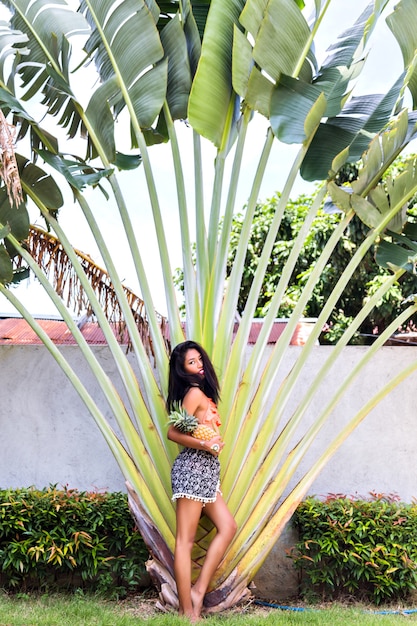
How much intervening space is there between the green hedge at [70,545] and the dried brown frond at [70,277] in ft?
4.84

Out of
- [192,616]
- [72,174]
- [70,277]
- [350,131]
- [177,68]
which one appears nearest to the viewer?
[192,616]

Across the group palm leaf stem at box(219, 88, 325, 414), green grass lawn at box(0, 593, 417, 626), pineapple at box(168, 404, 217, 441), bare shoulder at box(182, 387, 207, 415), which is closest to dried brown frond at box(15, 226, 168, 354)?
palm leaf stem at box(219, 88, 325, 414)

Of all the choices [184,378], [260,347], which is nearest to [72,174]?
[184,378]

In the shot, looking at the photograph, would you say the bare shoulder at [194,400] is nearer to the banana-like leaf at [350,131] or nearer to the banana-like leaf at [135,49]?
the banana-like leaf at [350,131]

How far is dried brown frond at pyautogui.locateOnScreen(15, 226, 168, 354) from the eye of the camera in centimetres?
515

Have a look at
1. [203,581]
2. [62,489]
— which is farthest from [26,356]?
[203,581]

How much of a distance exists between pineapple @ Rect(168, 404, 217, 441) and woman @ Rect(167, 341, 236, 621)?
1.3 inches

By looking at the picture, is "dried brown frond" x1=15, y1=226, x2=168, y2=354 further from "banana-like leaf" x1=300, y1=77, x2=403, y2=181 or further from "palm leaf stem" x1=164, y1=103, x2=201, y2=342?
"banana-like leaf" x1=300, y1=77, x2=403, y2=181

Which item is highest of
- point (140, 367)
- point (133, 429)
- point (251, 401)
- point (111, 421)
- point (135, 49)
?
point (135, 49)

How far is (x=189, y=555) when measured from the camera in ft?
12.2

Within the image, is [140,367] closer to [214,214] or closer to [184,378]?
[184,378]

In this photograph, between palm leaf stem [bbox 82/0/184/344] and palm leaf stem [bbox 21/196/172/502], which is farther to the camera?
palm leaf stem [bbox 82/0/184/344]

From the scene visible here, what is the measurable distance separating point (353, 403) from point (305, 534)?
1281 millimetres

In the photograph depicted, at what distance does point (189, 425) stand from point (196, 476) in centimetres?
33
